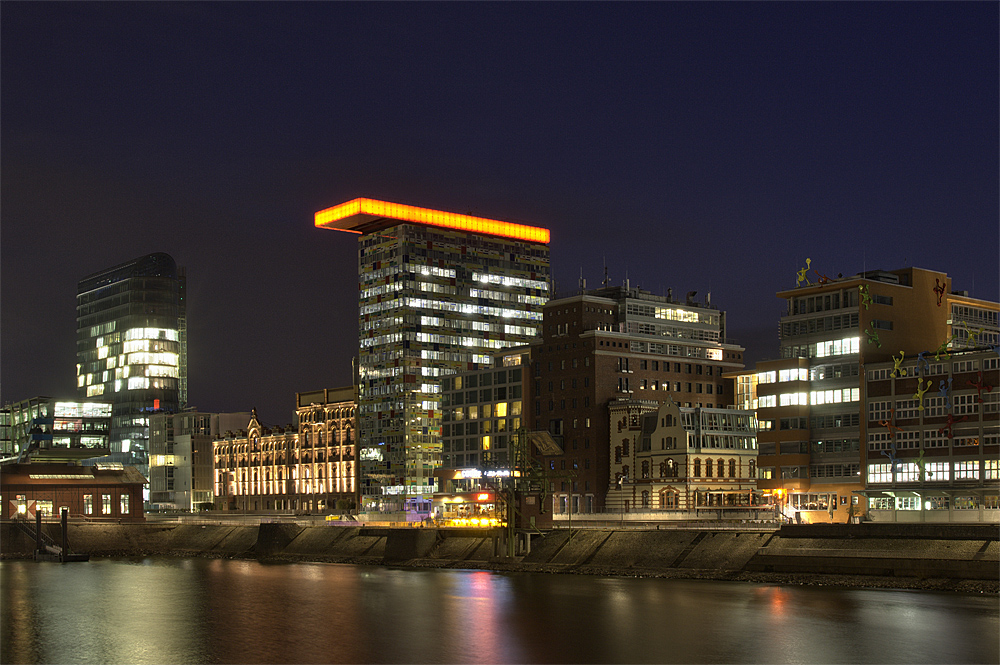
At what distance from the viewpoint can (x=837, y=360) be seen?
139 meters

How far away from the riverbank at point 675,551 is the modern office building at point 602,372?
39.1m

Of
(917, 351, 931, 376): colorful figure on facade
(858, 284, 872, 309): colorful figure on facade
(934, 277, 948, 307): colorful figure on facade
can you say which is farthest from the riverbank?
(934, 277, 948, 307): colorful figure on facade

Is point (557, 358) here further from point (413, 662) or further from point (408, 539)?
point (413, 662)

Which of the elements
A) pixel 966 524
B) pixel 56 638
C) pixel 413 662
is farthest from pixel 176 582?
pixel 966 524

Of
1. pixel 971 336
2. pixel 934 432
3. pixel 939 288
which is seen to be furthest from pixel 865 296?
pixel 934 432

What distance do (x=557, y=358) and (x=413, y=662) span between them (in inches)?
4516

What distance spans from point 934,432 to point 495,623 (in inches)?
2857

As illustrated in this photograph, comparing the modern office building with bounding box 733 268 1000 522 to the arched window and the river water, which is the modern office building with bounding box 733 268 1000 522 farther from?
the river water

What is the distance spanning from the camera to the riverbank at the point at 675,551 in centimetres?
8331

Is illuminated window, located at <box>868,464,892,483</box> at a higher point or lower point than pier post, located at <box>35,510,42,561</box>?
higher

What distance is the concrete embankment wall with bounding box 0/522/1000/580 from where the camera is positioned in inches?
3314

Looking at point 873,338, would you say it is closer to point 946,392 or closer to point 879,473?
point 946,392

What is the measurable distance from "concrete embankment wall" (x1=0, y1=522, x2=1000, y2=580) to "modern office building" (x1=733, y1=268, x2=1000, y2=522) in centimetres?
3445

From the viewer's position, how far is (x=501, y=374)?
187 metres
